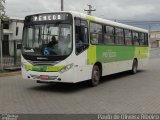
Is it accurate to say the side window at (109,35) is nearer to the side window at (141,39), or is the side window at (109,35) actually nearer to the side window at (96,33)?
the side window at (96,33)

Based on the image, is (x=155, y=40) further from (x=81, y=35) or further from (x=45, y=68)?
(x=45, y=68)

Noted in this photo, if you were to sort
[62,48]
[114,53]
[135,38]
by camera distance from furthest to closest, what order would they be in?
1. [135,38]
2. [114,53]
3. [62,48]

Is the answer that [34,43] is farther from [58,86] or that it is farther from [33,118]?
[33,118]

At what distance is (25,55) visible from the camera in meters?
13.2

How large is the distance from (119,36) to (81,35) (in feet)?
15.5

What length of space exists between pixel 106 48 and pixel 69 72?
367cm

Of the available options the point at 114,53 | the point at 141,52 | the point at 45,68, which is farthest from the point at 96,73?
the point at 141,52

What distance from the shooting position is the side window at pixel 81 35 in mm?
12791

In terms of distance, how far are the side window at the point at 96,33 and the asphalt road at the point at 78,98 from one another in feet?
6.08

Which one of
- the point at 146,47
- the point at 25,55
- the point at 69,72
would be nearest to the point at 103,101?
the point at 69,72

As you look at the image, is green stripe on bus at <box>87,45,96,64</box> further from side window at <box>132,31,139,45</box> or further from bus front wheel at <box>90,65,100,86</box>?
side window at <box>132,31,139,45</box>

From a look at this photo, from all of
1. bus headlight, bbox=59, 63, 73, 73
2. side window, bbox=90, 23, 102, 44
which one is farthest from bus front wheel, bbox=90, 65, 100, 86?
bus headlight, bbox=59, 63, 73, 73

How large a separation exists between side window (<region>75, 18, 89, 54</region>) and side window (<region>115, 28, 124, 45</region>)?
3.66m

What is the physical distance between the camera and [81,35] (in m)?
13.1
